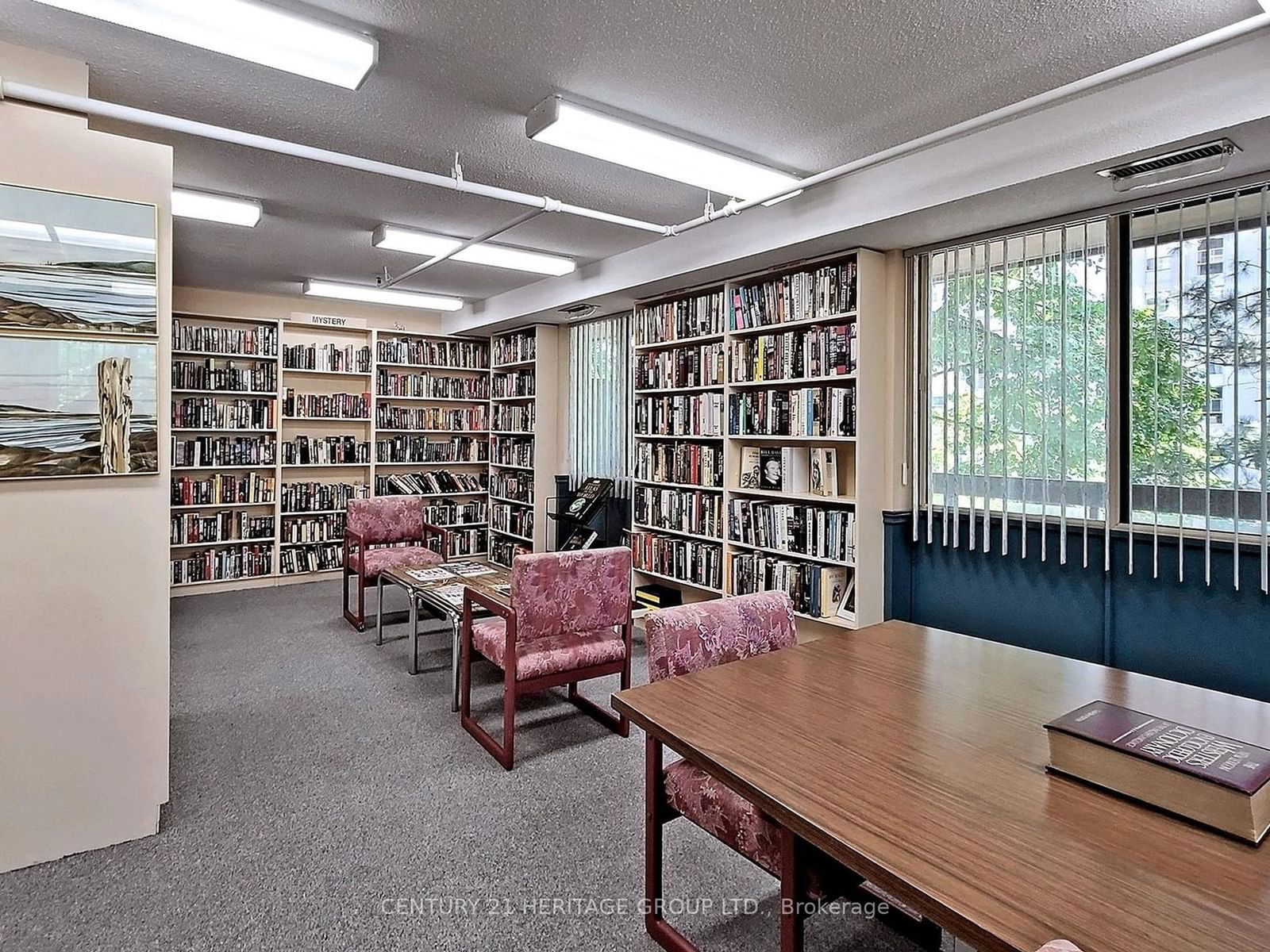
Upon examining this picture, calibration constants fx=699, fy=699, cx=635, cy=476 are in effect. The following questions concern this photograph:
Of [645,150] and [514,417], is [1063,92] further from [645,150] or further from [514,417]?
[514,417]

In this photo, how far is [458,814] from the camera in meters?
2.51

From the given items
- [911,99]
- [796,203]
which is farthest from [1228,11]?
[796,203]

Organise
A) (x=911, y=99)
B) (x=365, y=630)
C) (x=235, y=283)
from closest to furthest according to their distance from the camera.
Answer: (x=911, y=99), (x=365, y=630), (x=235, y=283)

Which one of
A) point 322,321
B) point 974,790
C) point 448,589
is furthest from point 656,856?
point 322,321

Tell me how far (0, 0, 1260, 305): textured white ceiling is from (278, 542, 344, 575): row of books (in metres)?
3.73

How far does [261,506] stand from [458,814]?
496 cm

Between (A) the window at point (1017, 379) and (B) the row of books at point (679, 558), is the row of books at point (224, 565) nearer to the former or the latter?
(B) the row of books at point (679, 558)

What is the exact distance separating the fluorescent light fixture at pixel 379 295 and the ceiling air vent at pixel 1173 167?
5.08 meters

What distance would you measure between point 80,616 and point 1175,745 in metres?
2.91

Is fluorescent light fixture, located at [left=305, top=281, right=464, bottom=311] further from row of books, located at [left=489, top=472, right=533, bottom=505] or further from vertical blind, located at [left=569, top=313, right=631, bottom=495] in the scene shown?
row of books, located at [left=489, top=472, right=533, bottom=505]

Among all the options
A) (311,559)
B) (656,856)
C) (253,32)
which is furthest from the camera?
(311,559)

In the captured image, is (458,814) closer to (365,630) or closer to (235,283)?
(365,630)

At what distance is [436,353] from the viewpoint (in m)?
7.30

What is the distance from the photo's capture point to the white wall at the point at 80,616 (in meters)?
2.16
